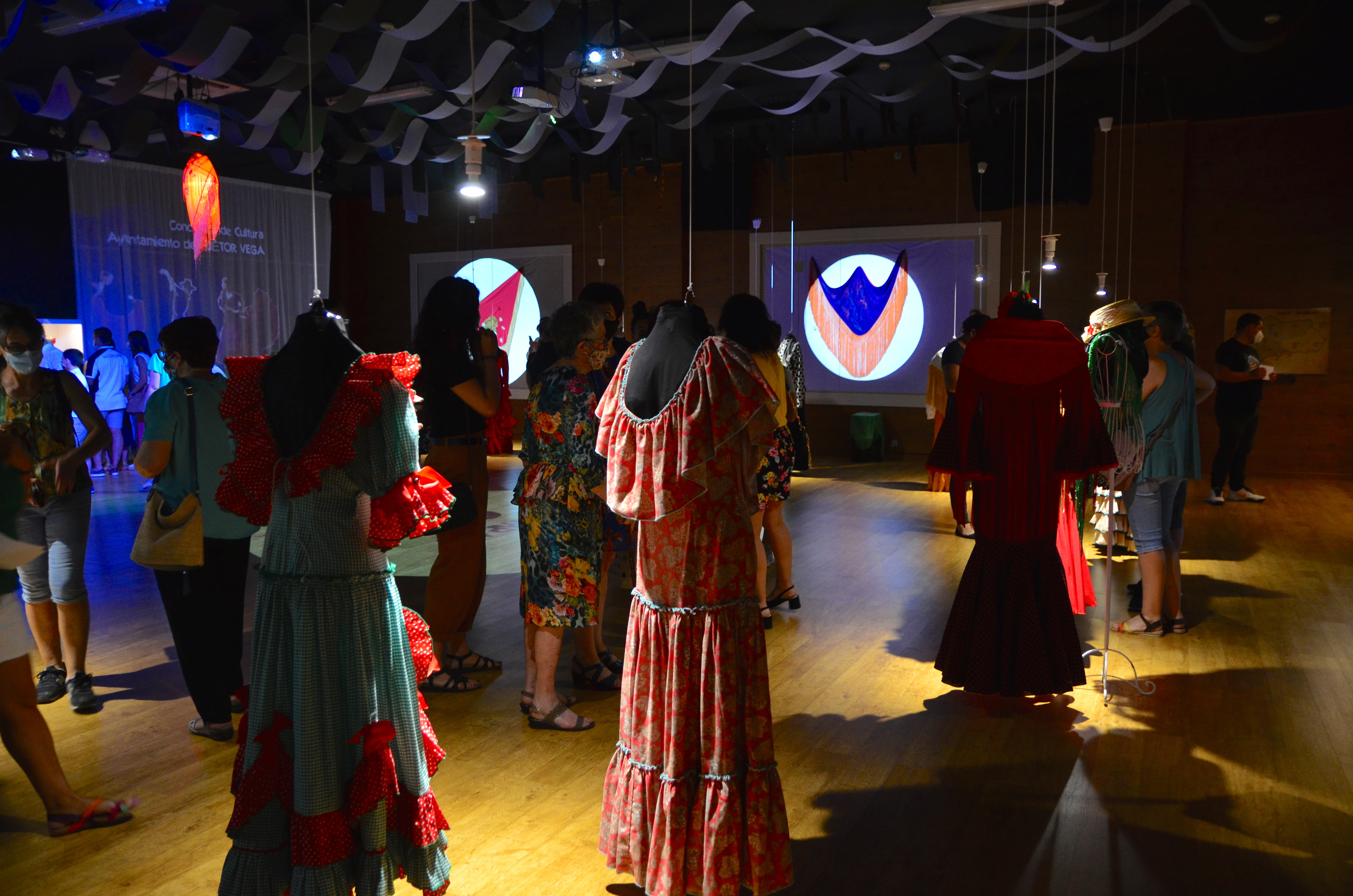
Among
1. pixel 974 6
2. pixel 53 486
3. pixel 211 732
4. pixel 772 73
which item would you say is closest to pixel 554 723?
pixel 211 732

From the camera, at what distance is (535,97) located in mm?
5625

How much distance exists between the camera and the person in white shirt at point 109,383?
10.2m

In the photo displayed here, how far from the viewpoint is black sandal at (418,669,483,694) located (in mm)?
3736

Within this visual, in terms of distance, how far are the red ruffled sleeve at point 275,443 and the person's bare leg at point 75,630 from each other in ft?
6.57

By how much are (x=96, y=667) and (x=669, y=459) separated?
3.29m

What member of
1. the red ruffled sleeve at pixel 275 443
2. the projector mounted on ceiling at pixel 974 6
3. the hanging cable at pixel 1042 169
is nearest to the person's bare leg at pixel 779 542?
the red ruffled sleeve at pixel 275 443

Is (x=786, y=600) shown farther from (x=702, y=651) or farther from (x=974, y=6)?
(x=974, y=6)

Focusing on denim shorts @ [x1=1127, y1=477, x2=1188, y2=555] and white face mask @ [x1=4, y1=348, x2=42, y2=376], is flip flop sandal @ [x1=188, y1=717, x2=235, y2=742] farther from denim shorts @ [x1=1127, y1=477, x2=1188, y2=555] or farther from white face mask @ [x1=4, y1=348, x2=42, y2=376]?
denim shorts @ [x1=1127, y1=477, x2=1188, y2=555]

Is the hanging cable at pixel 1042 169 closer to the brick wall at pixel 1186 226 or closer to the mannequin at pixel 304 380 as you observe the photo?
the brick wall at pixel 1186 226

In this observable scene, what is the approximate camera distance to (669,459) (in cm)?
207

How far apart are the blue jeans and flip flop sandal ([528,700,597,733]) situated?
179cm

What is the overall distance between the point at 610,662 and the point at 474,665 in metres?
0.59

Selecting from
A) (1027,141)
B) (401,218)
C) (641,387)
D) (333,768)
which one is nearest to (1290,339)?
(1027,141)

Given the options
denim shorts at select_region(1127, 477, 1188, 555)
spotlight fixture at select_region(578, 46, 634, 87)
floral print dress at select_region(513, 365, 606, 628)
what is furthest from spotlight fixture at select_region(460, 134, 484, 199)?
denim shorts at select_region(1127, 477, 1188, 555)
